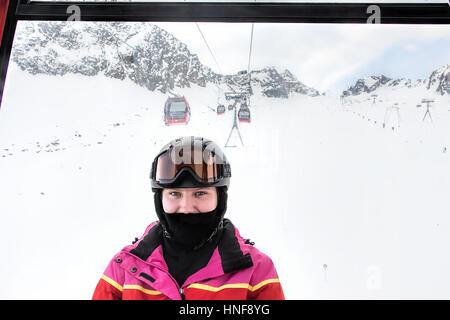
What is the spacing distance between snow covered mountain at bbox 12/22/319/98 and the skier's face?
237 cm

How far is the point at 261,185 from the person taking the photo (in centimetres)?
251

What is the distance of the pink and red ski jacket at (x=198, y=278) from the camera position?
87 cm

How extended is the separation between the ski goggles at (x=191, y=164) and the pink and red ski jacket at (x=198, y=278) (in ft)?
0.92

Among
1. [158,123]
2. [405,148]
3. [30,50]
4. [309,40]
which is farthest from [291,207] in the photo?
[30,50]

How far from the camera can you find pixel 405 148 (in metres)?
3.15

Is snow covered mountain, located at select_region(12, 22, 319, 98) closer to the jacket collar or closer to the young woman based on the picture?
the young woman

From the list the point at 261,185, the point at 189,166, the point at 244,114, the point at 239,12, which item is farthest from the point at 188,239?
the point at 244,114

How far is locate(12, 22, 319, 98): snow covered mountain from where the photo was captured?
9.92ft

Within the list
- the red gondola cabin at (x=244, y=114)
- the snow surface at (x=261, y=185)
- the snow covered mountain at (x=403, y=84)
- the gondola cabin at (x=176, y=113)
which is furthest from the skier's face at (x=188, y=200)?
the snow covered mountain at (x=403, y=84)

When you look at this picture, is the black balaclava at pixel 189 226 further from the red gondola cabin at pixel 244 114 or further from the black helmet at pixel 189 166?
the red gondola cabin at pixel 244 114

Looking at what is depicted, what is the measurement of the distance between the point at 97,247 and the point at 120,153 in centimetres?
104

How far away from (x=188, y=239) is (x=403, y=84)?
3845mm

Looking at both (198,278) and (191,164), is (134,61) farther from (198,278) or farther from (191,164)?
(198,278)

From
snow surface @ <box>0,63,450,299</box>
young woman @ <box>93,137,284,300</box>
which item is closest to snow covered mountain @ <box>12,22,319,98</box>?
snow surface @ <box>0,63,450,299</box>
